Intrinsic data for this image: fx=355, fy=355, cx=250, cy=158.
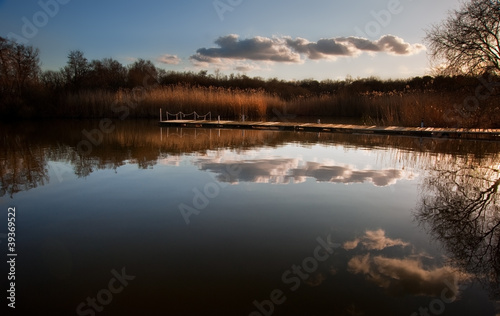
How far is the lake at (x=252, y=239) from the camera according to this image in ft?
9.98

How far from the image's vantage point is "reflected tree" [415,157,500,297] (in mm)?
3734

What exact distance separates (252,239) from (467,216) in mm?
3125

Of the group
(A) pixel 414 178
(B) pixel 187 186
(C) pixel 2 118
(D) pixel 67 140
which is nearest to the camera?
(B) pixel 187 186

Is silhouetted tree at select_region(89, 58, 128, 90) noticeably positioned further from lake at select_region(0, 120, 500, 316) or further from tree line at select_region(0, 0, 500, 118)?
lake at select_region(0, 120, 500, 316)

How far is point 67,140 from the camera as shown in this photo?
1352cm

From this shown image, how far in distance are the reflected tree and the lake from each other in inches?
0.9

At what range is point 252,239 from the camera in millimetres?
4176

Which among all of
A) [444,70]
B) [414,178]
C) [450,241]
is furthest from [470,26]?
[450,241]

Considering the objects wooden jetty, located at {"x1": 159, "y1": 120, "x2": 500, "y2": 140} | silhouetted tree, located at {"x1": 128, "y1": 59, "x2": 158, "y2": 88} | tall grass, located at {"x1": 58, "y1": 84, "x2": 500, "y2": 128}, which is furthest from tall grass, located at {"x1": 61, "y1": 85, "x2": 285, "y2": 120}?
silhouetted tree, located at {"x1": 128, "y1": 59, "x2": 158, "y2": 88}

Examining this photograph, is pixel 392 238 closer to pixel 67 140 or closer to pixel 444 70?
pixel 67 140

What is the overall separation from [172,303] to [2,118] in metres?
28.2

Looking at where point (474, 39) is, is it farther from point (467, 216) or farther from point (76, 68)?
point (76, 68)

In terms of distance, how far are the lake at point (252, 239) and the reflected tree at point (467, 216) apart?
0.02m

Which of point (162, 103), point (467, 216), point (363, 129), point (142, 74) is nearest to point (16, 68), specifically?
point (162, 103)
